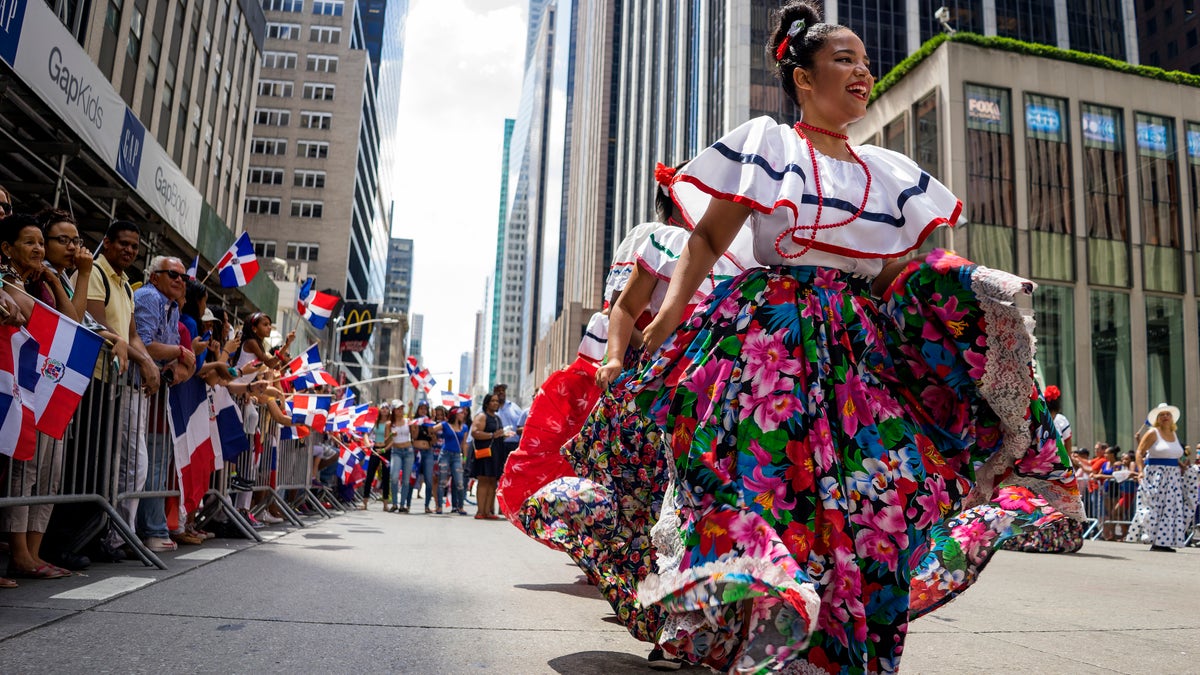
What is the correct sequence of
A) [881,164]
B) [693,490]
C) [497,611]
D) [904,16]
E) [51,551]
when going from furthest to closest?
[904,16] < [51,551] < [497,611] < [881,164] < [693,490]

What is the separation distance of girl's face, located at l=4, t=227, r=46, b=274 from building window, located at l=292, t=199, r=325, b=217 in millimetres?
72600

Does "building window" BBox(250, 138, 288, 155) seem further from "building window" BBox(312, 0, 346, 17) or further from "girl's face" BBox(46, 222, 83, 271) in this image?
"girl's face" BBox(46, 222, 83, 271)

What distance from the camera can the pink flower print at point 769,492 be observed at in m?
2.06

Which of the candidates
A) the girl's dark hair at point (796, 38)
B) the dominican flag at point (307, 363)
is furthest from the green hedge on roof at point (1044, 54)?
the girl's dark hair at point (796, 38)

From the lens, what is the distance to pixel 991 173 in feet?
84.0

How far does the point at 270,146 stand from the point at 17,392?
254ft

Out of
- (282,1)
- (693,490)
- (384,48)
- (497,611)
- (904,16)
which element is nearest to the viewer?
(693,490)

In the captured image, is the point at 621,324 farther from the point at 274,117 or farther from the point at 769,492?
the point at 274,117

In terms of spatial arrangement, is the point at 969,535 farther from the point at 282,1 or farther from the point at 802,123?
the point at 282,1

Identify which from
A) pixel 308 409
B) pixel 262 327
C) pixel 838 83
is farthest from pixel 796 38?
pixel 308 409

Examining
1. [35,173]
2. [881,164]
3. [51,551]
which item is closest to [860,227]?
[881,164]

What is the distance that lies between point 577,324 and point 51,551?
76.6 m

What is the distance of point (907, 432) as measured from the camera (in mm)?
2209

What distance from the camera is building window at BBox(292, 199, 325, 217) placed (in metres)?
73.8
